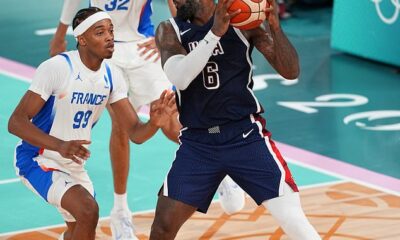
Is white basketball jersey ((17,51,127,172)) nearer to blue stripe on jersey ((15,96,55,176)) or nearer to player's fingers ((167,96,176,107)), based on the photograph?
blue stripe on jersey ((15,96,55,176))

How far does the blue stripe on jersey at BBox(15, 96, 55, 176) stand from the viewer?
7.37 metres

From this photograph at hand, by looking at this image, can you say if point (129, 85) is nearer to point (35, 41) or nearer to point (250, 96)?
point (250, 96)

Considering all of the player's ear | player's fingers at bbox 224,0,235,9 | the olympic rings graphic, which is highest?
player's fingers at bbox 224,0,235,9

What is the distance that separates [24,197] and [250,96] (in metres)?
3.33

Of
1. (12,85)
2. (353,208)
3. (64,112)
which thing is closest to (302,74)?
(12,85)

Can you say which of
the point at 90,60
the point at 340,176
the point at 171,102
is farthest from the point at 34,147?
the point at 340,176

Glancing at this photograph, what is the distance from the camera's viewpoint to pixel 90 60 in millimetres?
7484

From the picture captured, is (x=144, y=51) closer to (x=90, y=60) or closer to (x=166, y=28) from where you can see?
(x=90, y=60)

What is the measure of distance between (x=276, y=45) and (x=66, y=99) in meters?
1.48

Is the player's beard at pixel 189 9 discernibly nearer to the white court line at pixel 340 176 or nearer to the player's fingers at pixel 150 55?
the player's fingers at pixel 150 55

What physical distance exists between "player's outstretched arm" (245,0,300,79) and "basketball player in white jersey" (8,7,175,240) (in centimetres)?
72

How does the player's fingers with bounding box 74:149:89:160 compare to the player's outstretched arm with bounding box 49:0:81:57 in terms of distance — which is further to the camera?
the player's outstretched arm with bounding box 49:0:81:57

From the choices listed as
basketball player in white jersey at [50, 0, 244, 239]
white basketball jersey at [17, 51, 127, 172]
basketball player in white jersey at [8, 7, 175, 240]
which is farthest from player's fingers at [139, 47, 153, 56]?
white basketball jersey at [17, 51, 127, 172]

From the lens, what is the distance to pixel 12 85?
43.5 feet
